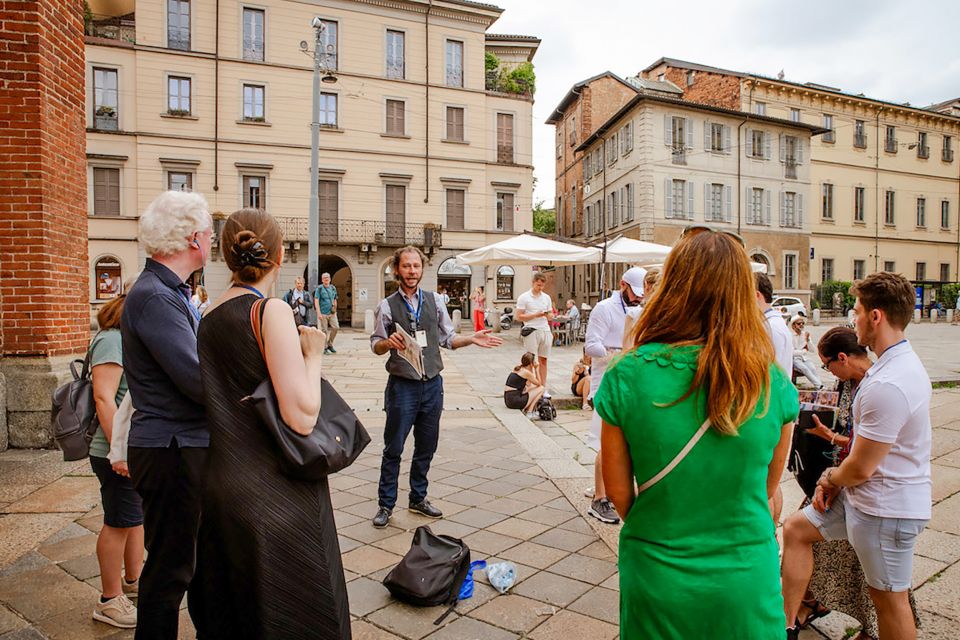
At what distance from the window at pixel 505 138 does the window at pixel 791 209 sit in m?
15.7

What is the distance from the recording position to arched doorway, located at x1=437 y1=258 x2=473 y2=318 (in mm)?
29734

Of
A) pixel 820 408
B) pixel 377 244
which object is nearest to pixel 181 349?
pixel 820 408

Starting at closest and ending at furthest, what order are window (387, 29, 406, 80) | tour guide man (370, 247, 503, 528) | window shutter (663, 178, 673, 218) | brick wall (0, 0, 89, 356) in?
tour guide man (370, 247, 503, 528), brick wall (0, 0, 89, 356), window (387, 29, 406, 80), window shutter (663, 178, 673, 218)

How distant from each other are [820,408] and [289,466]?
2.38 metres

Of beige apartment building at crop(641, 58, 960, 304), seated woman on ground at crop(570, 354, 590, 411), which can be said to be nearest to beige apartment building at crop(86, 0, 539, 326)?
beige apartment building at crop(641, 58, 960, 304)

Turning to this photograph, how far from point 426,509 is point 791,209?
3574cm

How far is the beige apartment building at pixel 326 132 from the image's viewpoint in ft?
84.3

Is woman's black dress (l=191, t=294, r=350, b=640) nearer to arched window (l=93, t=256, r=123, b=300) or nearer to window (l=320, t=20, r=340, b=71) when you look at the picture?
arched window (l=93, t=256, r=123, b=300)

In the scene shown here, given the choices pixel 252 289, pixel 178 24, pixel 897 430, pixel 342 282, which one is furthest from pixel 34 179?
pixel 342 282

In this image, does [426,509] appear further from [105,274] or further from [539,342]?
[105,274]

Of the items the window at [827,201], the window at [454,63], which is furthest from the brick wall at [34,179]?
the window at [827,201]

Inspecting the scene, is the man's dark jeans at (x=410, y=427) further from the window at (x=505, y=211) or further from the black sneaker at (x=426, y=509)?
the window at (x=505, y=211)

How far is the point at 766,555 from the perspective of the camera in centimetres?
154

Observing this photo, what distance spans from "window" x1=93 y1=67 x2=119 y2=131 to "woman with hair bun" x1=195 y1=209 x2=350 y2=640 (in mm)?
29007
